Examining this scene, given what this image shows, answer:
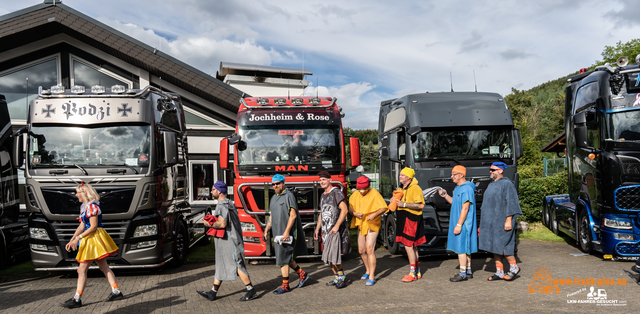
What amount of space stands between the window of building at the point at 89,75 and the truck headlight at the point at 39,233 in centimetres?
787

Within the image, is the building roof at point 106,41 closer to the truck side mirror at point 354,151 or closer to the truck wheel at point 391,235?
the truck side mirror at point 354,151

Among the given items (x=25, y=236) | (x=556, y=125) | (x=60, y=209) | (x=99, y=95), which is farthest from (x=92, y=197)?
(x=556, y=125)

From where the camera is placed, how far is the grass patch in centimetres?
1095

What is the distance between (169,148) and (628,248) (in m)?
8.57

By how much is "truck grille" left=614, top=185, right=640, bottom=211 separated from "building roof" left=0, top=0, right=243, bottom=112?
1083cm

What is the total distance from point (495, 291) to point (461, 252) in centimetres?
75

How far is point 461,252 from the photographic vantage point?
6750 mm

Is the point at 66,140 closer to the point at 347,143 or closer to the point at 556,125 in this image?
the point at 347,143

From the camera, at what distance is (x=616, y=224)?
308 inches

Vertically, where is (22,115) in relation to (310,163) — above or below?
above

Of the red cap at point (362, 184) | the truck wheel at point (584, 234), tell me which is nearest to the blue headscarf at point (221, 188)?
the red cap at point (362, 184)

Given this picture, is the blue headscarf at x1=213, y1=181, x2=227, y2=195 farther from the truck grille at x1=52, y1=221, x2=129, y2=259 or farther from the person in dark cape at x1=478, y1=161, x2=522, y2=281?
the person in dark cape at x1=478, y1=161, x2=522, y2=281

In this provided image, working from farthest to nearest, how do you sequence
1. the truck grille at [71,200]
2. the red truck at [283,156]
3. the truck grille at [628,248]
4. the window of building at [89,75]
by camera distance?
the window of building at [89,75] < the red truck at [283,156] < the truck grille at [628,248] < the truck grille at [71,200]

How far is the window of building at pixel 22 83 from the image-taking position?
44.0 feet
